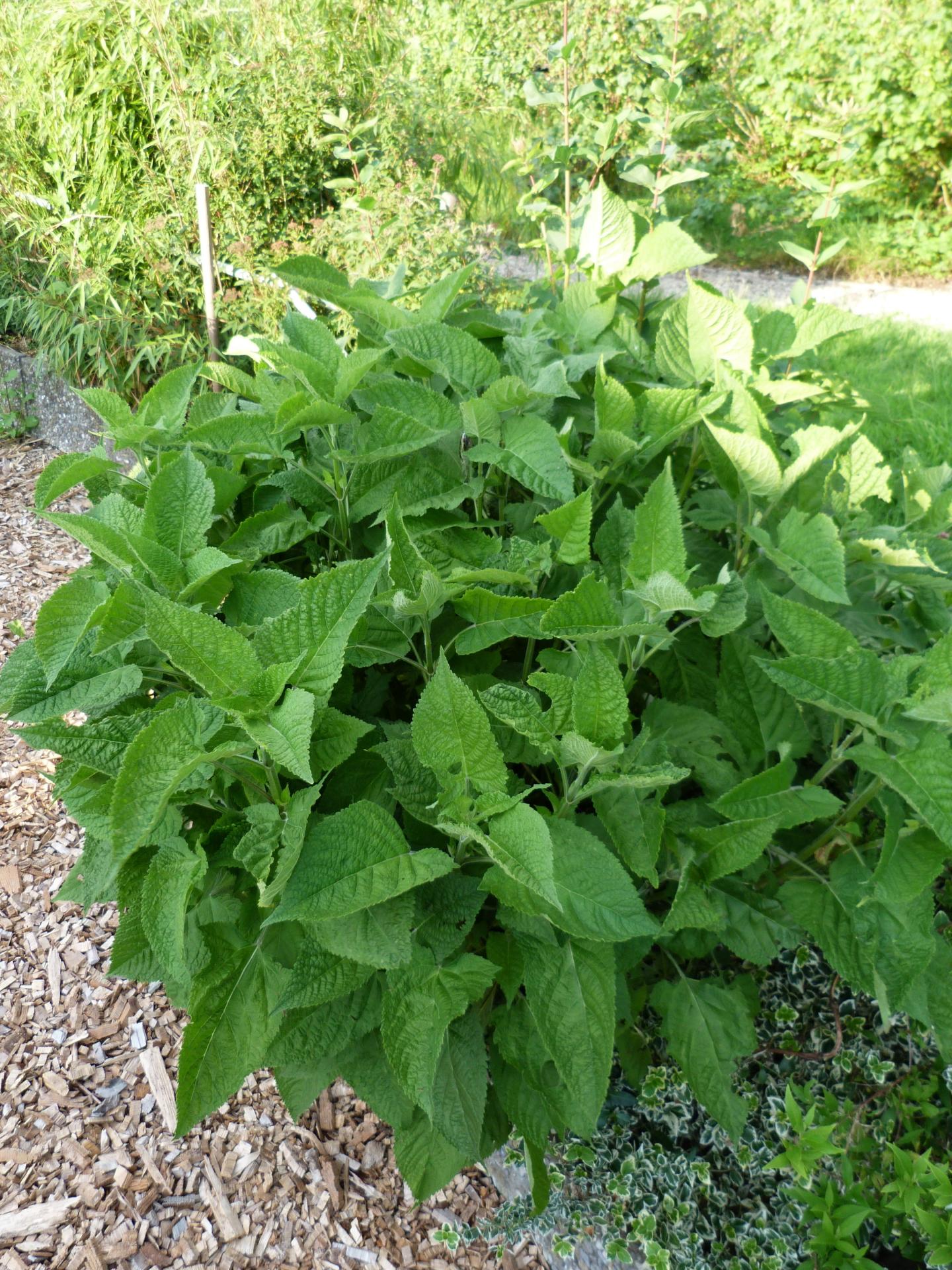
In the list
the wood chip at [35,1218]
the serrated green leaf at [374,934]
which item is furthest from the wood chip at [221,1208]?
the serrated green leaf at [374,934]

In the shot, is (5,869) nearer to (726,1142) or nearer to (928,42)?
(726,1142)

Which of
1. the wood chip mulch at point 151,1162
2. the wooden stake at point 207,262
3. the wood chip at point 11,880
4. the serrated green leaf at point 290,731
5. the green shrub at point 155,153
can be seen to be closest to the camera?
the serrated green leaf at point 290,731

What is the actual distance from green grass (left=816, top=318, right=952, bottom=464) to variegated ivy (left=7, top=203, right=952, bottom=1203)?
2.41 meters

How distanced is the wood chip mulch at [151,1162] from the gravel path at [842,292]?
514cm

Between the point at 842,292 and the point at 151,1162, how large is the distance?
7445 millimetres

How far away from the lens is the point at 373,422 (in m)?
1.15

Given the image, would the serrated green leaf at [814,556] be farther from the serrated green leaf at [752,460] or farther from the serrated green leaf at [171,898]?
the serrated green leaf at [171,898]

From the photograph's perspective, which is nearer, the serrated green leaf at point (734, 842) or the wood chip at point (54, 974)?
the serrated green leaf at point (734, 842)

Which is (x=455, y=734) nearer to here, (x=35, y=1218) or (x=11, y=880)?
(x=35, y=1218)

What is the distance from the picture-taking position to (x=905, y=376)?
5.02 meters

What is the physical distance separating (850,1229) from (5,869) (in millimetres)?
2143

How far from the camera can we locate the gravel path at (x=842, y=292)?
21.4ft

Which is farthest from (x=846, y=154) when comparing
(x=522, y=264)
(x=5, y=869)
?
(x=522, y=264)

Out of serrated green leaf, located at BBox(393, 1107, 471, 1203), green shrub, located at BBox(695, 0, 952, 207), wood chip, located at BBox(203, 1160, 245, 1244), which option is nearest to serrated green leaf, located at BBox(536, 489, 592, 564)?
serrated green leaf, located at BBox(393, 1107, 471, 1203)
